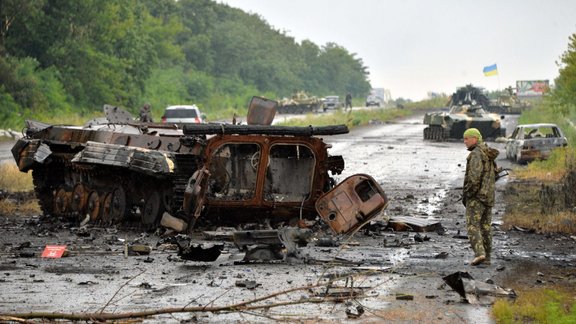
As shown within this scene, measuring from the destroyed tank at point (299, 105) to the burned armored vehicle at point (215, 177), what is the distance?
62958mm

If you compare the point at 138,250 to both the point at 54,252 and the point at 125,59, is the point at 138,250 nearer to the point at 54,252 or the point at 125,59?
the point at 54,252

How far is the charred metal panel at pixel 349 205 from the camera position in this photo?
17.7m

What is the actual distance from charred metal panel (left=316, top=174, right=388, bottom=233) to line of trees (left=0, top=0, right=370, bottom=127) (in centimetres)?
3231

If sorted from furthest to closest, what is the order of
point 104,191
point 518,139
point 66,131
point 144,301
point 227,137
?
point 518,139 < point 66,131 < point 104,191 < point 227,137 < point 144,301

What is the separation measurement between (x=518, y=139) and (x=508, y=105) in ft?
139

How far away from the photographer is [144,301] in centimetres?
1116

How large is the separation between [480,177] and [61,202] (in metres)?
9.01

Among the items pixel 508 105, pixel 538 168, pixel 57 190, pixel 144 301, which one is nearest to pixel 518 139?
pixel 538 168

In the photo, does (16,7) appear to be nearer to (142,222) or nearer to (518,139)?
(518,139)

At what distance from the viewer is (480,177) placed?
14812 millimetres

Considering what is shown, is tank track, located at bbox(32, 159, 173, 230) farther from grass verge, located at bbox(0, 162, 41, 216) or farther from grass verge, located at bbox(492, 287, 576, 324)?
grass verge, located at bbox(492, 287, 576, 324)

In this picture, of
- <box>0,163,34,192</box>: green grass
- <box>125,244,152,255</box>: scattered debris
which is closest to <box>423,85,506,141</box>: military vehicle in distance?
<box>0,163,34,192</box>: green grass

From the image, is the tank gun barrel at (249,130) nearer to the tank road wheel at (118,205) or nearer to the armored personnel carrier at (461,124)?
the tank road wheel at (118,205)

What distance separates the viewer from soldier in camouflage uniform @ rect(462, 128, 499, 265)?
48.1 ft
